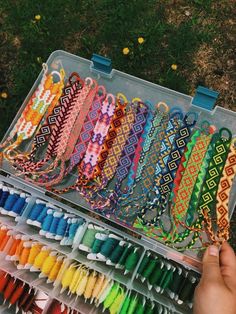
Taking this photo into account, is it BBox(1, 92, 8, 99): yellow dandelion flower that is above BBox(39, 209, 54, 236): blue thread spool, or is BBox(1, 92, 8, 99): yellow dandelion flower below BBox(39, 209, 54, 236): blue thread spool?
above

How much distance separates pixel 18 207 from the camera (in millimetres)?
2314

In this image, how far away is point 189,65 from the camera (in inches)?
116

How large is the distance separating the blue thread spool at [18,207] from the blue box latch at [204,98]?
4.29ft

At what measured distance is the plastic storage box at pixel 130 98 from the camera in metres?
2.17

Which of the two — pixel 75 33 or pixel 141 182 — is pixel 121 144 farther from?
pixel 75 33

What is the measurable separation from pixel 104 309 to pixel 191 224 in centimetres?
74

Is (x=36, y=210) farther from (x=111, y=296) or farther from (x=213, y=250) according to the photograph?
(x=213, y=250)

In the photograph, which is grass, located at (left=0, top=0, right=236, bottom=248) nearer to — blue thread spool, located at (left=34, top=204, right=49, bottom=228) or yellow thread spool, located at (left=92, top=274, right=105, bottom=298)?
blue thread spool, located at (left=34, top=204, right=49, bottom=228)

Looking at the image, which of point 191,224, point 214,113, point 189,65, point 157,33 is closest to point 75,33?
point 157,33

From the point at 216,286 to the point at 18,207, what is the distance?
129 cm

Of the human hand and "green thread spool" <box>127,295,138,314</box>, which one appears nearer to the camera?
the human hand

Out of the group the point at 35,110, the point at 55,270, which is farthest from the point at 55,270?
the point at 35,110

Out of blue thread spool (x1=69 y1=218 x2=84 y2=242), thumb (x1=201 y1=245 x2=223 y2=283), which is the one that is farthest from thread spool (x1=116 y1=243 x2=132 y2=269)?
thumb (x1=201 y1=245 x2=223 y2=283)

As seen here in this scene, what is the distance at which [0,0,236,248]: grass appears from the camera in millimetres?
2941
